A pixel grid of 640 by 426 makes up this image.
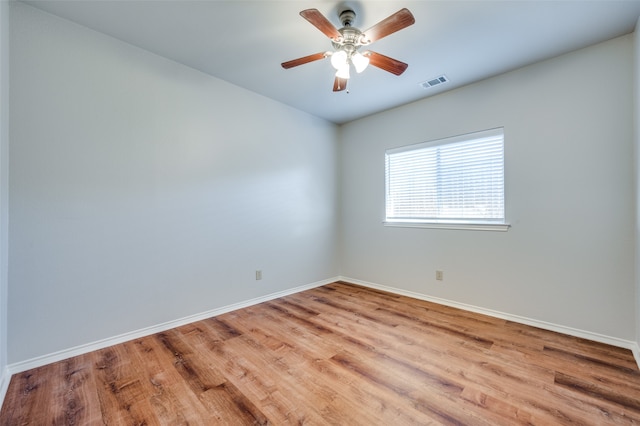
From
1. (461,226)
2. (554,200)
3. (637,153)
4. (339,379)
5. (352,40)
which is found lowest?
(339,379)

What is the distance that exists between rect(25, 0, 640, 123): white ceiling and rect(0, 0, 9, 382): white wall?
1.23ft

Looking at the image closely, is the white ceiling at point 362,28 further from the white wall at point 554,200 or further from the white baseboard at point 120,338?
the white baseboard at point 120,338

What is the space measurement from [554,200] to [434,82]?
1.71 m

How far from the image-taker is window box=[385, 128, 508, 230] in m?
2.97

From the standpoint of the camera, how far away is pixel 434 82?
3066mm

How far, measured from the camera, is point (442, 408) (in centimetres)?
159

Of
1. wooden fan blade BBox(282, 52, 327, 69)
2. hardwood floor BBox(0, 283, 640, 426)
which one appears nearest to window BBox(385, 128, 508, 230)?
hardwood floor BBox(0, 283, 640, 426)

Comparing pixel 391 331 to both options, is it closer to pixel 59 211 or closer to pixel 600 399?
pixel 600 399

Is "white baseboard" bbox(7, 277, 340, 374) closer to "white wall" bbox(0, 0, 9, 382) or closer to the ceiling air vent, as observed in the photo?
"white wall" bbox(0, 0, 9, 382)

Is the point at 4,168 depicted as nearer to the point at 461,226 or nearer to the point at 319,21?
the point at 319,21

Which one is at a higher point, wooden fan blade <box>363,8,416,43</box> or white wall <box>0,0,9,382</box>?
wooden fan blade <box>363,8,416,43</box>

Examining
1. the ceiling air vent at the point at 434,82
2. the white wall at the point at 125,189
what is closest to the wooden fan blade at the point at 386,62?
the ceiling air vent at the point at 434,82

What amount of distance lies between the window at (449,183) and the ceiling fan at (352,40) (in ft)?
4.90

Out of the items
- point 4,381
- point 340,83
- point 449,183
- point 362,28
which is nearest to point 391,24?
point 362,28
